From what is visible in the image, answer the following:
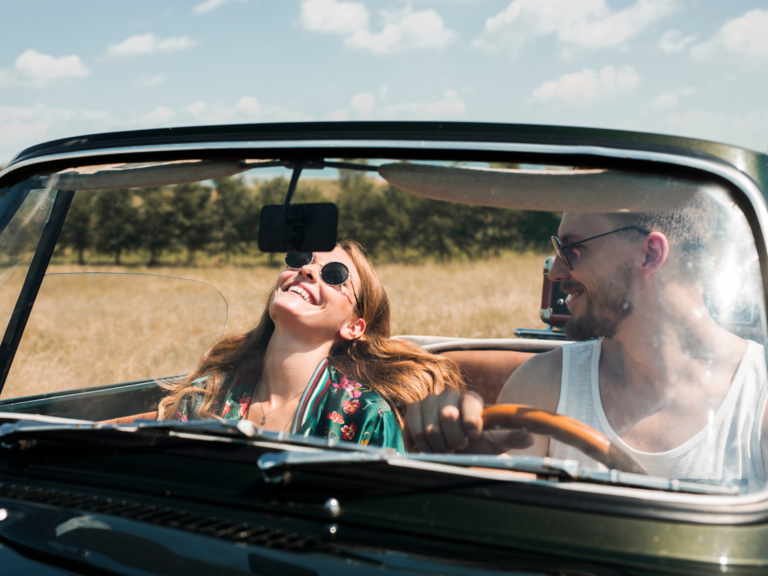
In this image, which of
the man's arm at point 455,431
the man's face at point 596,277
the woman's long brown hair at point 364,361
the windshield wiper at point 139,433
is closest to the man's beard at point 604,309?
the man's face at point 596,277

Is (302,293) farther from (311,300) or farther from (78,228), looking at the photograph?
(78,228)

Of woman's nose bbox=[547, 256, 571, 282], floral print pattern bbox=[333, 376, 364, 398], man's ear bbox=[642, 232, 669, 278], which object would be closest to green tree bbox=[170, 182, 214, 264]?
floral print pattern bbox=[333, 376, 364, 398]

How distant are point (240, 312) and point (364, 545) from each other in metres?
1.37

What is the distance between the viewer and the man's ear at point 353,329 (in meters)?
2.04

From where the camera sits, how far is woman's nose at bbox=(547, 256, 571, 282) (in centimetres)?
163

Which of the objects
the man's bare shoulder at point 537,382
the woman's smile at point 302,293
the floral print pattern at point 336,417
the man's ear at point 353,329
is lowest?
the floral print pattern at point 336,417

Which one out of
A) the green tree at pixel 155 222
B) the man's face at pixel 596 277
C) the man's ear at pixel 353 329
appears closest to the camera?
the man's face at pixel 596 277

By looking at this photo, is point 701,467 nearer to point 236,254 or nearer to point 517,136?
point 517,136

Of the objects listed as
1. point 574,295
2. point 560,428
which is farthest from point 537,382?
point 560,428

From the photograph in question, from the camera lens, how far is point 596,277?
1.52 metres

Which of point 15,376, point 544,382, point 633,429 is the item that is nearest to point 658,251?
point 633,429

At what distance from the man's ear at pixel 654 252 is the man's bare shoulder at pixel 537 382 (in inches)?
17.3

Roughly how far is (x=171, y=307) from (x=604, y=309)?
168cm

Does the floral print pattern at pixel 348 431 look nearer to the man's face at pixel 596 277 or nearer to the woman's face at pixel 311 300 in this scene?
the woman's face at pixel 311 300
